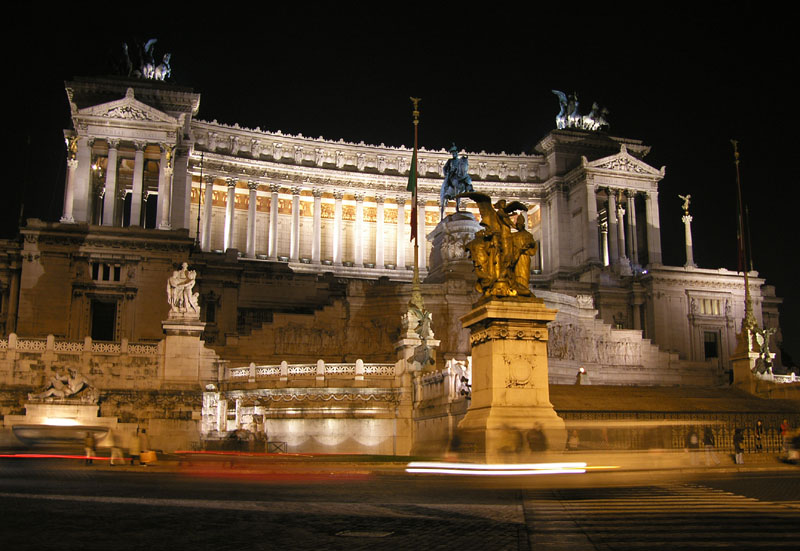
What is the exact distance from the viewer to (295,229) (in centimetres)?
8200

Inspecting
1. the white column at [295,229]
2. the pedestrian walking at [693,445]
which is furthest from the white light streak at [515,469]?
the white column at [295,229]

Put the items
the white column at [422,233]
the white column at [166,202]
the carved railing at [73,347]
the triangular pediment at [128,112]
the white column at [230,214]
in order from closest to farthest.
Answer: the carved railing at [73,347] → the white column at [166,202] → the triangular pediment at [128,112] → the white column at [230,214] → the white column at [422,233]

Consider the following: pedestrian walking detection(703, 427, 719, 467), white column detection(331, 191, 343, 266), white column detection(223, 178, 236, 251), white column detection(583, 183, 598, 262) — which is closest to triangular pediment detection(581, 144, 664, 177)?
white column detection(583, 183, 598, 262)

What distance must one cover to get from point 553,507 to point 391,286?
4047 cm

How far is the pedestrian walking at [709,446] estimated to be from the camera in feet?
64.8

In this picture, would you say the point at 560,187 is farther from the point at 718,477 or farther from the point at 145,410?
the point at 718,477

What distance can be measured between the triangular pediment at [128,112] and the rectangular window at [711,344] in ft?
153

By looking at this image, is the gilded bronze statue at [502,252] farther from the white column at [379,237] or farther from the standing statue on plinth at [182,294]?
the white column at [379,237]

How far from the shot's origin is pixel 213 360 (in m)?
40.5

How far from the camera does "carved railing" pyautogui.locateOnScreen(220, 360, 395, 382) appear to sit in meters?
35.8

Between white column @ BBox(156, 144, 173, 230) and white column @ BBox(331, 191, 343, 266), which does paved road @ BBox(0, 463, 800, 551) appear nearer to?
white column @ BBox(156, 144, 173, 230)

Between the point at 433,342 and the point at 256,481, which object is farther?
the point at 433,342

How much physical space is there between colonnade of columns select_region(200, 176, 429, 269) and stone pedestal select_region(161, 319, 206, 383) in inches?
1493

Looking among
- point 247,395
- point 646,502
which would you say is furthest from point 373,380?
point 646,502
